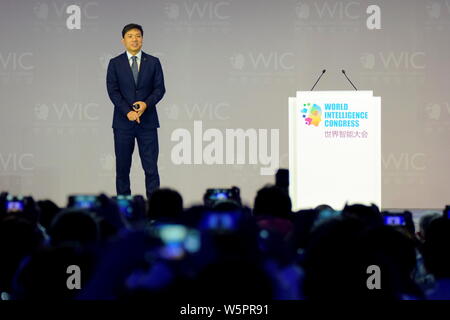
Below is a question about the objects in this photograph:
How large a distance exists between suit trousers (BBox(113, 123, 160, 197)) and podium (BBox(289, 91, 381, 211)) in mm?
1362

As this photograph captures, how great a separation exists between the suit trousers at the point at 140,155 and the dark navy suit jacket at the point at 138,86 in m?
0.10

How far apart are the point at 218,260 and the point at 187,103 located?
8432 millimetres

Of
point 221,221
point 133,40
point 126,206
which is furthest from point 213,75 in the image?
point 221,221

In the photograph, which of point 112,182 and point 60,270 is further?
point 112,182

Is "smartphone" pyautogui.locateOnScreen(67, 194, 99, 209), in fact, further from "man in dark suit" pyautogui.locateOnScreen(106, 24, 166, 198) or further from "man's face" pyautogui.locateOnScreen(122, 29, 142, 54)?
"man's face" pyautogui.locateOnScreen(122, 29, 142, 54)

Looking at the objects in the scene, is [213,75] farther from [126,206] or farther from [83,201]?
[83,201]

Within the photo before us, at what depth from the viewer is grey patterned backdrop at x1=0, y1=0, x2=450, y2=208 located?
10.1 m

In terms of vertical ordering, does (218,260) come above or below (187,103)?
below

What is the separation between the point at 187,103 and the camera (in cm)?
1014

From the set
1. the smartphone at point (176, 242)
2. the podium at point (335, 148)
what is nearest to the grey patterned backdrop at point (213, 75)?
the podium at point (335, 148)

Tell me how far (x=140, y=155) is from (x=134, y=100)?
21.1 inches
